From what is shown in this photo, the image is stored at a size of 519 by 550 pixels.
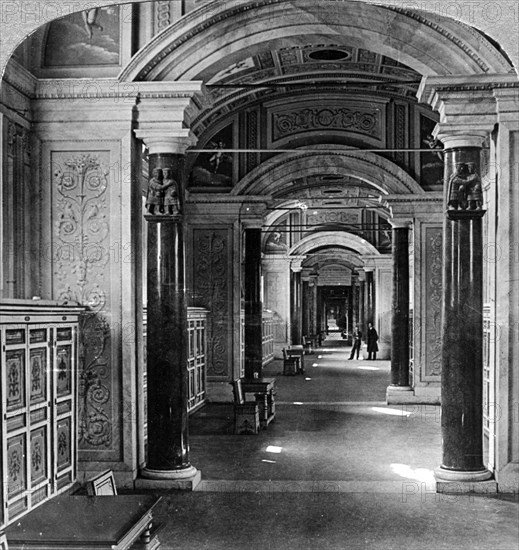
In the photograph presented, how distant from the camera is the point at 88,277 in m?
8.27

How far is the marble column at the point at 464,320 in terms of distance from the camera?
8180 millimetres

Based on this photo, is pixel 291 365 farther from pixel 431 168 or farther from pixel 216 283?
pixel 431 168

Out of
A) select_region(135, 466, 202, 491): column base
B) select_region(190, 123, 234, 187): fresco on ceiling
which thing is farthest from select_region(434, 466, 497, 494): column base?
select_region(190, 123, 234, 187): fresco on ceiling

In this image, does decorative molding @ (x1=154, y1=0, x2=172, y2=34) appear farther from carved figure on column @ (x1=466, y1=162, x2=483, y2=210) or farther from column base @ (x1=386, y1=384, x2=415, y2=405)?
column base @ (x1=386, y1=384, x2=415, y2=405)

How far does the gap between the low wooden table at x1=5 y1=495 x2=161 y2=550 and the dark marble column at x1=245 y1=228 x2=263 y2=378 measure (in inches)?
441


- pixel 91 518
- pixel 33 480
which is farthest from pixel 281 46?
pixel 91 518

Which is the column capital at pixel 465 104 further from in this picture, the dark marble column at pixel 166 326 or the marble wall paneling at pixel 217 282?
the marble wall paneling at pixel 217 282

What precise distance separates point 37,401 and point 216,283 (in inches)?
351

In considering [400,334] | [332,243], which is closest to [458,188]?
[400,334]

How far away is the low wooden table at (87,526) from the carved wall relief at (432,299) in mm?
11186

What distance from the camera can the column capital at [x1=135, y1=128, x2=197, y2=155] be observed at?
27.1ft

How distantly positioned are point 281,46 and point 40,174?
9.81 ft

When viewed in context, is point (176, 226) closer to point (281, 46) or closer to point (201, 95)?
point (201, 95)

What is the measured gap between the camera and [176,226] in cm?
830
